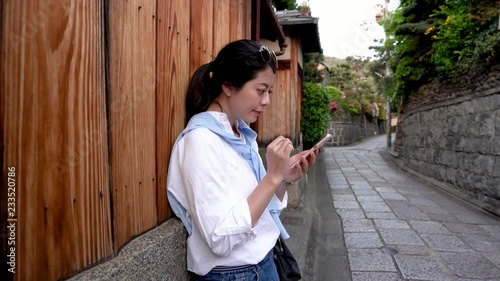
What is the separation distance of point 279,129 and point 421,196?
3.22 m

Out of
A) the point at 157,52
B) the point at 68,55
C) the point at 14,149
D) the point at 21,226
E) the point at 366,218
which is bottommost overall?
the point at 366,218

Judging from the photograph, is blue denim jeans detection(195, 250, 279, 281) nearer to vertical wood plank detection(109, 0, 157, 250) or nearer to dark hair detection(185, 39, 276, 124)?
vertical wood plank detection(109, 0, 157, 250)

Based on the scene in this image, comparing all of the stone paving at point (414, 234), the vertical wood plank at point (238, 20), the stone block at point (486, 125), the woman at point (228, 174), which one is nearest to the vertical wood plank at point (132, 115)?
the woman at point (228, 174)

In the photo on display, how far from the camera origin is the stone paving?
3375mm

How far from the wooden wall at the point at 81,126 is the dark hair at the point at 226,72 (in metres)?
0.18

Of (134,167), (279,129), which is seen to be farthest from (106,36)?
(279,129)

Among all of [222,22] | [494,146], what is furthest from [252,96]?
[494,146]

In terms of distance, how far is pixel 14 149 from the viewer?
2.25 ft

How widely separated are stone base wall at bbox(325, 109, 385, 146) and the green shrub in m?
10.1

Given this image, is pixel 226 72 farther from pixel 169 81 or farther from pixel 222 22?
pixel 222 22

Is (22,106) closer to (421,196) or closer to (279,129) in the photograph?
(279,129)

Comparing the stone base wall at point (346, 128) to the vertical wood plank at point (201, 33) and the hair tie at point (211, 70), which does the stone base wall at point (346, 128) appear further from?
the hair tie at point (211, 70)

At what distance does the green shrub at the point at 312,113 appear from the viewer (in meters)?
8.98

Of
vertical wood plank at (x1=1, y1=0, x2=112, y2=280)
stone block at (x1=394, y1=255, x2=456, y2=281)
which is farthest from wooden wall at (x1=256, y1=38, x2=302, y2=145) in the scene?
vertical wood plank at (x1=1, y1=0, x2=112, y2=280)
